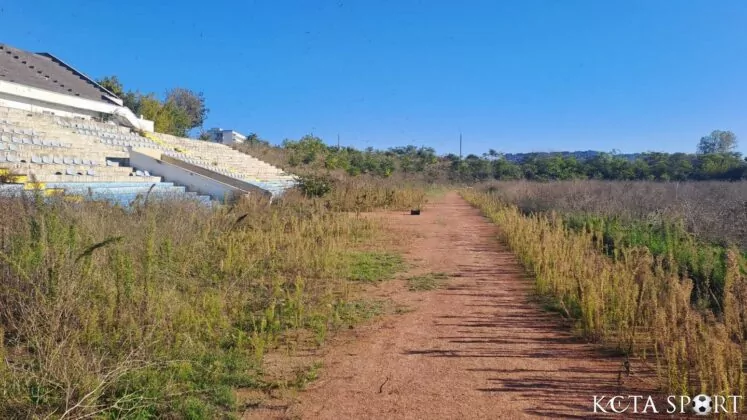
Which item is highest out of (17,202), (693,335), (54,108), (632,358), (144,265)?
(54,108)

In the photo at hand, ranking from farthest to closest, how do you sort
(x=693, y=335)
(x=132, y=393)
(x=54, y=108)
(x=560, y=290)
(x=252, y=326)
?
1. (x=54, y=108)
2. (x=560, y=290)
3. (x=252, y=326)
4. (x=693, y=335)
5. (x=132, y=393)

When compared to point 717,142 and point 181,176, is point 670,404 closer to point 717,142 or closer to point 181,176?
point 181,176

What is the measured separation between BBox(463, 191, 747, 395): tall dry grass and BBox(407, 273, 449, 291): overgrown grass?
5.07 feet

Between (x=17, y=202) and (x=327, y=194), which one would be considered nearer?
(x=17, y=202)

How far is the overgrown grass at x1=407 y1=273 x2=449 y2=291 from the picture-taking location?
771 centimetres

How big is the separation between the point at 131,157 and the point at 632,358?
765 inches

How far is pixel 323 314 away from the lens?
5910 mm

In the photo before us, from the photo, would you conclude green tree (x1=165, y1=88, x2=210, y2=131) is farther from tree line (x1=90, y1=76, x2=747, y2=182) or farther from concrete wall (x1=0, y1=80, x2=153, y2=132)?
concrete wall (x1=0, y1=80, x2=153, y2=132)

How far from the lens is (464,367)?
4.47 metres

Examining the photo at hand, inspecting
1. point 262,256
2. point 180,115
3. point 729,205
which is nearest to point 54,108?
point 180,115

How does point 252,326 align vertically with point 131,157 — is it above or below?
below

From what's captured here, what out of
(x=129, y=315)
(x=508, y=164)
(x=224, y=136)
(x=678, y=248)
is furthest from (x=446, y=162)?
(x=129, y=315)

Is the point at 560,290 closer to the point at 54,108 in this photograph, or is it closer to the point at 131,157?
the point at 131,157

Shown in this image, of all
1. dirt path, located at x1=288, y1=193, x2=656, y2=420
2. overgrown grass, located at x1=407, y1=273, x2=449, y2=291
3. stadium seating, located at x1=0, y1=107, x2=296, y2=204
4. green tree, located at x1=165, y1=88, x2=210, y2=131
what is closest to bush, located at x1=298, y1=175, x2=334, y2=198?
stadium seating, located at x1=0, y1=107, x2=296, y2=204
